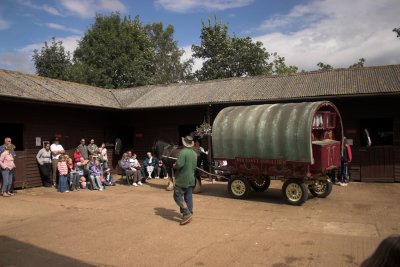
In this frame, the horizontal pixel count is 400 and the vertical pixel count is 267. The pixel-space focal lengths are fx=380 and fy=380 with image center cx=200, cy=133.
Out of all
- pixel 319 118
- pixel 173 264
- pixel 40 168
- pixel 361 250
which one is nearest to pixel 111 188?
pixel 40 168

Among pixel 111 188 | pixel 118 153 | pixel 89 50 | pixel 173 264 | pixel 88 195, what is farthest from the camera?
pixel 89 50

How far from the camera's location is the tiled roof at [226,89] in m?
14.2

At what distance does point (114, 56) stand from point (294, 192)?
2806cm

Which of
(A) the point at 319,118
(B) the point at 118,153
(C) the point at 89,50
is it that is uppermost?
(C) the point at 89,50

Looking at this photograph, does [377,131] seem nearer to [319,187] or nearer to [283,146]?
[319,187]

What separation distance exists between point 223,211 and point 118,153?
9540mm

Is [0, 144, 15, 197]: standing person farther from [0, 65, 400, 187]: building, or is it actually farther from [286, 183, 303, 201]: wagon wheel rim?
[286, 183, 303, 201]: wagon wheel rim

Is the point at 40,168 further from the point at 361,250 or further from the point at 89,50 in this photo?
the point at 89,50

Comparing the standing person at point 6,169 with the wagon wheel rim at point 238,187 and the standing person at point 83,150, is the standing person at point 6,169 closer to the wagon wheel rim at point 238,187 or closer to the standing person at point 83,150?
the standing person at point 83,150

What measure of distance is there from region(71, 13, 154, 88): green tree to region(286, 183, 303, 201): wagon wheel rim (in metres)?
26.3

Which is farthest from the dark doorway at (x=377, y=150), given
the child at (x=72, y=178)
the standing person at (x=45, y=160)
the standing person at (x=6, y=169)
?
the standing person at (x=6, y=169)

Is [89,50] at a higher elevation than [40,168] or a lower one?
higher

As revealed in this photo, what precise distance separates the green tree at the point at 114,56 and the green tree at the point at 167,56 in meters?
8.69

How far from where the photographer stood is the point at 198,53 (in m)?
37.9
